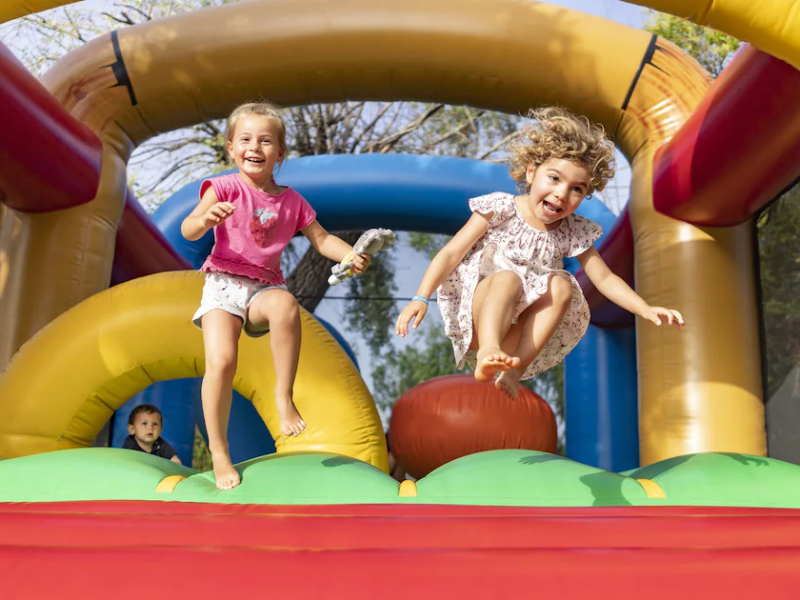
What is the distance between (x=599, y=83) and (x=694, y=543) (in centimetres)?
275

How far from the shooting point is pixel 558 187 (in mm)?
2387

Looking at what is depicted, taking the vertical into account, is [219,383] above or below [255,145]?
below

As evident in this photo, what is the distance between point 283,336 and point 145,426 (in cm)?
180

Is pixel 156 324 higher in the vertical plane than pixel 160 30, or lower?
lower

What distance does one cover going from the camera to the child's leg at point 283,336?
2451mm

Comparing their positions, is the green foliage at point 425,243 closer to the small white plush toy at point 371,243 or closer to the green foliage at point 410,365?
the green foliage at point 410,365

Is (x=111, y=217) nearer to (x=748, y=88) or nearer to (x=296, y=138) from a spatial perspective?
(x=748, y=88)

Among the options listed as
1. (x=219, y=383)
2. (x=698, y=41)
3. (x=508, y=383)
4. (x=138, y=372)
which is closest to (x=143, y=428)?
(x=138, y=372)

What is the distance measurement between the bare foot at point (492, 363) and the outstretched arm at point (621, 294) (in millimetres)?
486

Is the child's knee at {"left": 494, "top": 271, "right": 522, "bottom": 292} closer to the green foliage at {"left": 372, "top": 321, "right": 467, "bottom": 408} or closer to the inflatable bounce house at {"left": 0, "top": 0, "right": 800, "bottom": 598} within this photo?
the inflatable bounce house at {"left": 0, "top": 0, "right": 800, "bottom": 598}

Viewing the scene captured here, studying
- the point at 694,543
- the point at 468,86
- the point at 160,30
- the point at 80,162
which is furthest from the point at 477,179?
the point at 694,543

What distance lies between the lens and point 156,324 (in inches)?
135

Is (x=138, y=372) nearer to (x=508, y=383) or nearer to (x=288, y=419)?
(x=288, y=419)

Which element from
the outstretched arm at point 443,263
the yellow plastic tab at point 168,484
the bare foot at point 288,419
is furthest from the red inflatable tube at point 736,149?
the yellow plastic tab at point 168,484
